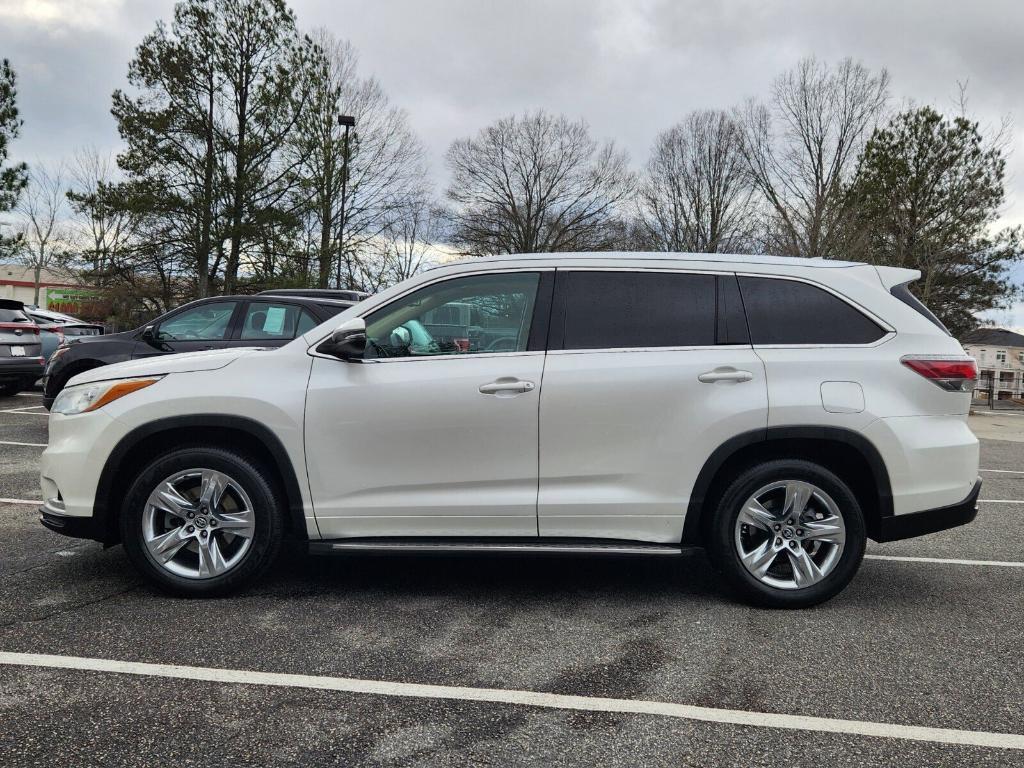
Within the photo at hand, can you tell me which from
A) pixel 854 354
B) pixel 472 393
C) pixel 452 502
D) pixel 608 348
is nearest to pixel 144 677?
pixel 452 502

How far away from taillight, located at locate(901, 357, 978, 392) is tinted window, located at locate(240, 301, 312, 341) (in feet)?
21.2

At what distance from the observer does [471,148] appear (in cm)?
4081

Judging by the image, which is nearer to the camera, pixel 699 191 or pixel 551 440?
pixel 551 440

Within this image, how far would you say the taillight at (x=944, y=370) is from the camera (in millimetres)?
4020

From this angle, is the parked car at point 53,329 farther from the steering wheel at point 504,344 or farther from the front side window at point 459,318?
the steering wheel at point 504,344

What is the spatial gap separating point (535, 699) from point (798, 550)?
1.73m

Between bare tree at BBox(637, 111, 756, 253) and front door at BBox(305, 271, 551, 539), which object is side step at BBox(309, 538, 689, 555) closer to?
front door at BBox(305, 271, 551, 539)

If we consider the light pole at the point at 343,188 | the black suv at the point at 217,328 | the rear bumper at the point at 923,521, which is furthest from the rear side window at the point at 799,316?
the light pole at the point at 343,188

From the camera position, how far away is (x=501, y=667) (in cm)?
332

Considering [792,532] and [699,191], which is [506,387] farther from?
[699,191]

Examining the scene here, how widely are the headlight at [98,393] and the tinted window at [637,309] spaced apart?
2171mm

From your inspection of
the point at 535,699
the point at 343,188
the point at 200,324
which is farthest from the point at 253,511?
the point at 343,188

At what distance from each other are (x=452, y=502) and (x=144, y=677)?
1.52m

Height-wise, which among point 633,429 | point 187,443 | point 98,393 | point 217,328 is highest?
point 217,328
